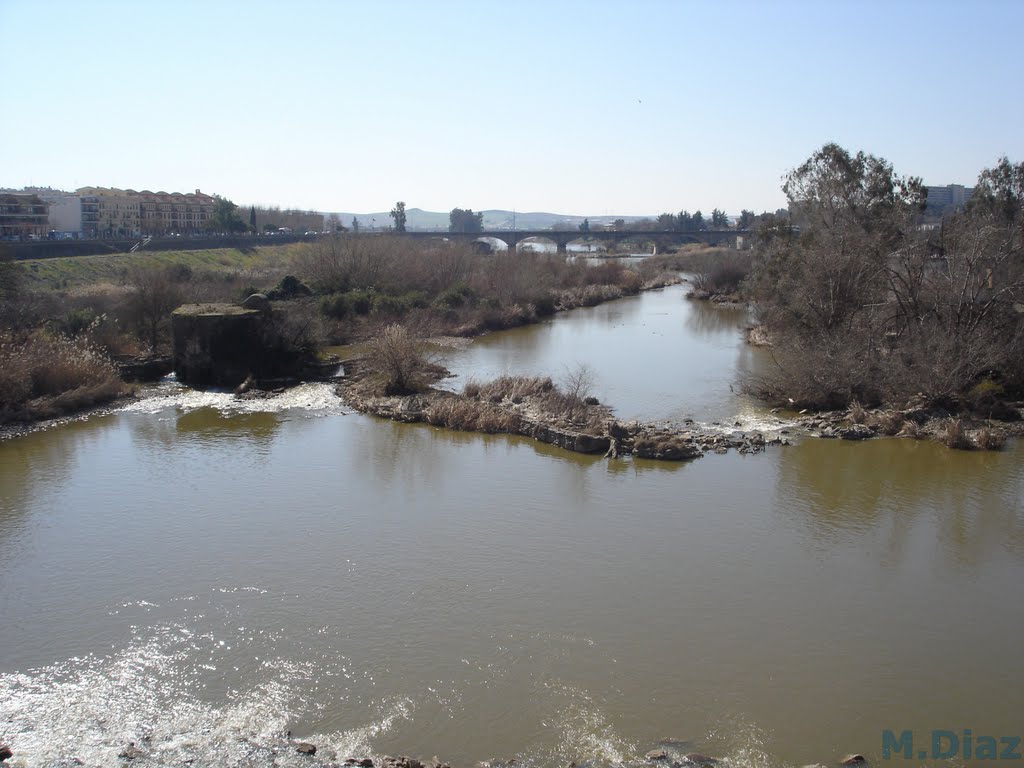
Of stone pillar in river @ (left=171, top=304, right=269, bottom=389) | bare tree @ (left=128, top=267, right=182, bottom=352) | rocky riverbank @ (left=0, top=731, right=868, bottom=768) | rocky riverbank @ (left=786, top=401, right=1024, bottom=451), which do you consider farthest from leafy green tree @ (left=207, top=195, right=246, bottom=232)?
rocky riverbank @ (left=0, top=731, right=868, bottom=768)

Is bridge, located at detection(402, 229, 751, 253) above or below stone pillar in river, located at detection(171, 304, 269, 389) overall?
above

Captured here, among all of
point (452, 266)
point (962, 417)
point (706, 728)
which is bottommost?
point (706, 728)

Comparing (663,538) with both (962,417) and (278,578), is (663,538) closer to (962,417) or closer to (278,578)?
(278,578)

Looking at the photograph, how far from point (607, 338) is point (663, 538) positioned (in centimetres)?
2535

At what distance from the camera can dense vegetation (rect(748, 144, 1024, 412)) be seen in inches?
837

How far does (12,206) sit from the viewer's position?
82.9 meters

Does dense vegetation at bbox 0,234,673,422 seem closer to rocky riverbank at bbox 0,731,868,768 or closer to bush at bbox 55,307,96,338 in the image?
bush at bbox 55,307,96,338

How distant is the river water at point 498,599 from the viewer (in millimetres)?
9047

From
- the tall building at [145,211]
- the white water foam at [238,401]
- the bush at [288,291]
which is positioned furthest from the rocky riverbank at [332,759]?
the tall building at [145,211]

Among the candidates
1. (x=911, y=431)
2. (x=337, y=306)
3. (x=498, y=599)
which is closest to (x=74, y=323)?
(x=337, y=306)

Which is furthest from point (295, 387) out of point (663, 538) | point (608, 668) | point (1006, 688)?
point (1006, 688)

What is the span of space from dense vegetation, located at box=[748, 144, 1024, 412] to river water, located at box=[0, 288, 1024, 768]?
285 centimetres

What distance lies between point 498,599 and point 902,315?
17.8 meters

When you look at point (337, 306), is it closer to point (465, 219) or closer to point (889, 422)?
point (889, 422)
